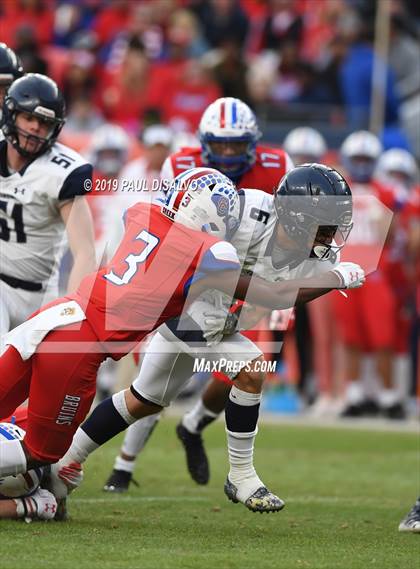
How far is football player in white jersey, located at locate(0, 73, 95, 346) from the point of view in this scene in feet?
20.1

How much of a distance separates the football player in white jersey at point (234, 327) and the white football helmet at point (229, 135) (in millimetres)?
1128

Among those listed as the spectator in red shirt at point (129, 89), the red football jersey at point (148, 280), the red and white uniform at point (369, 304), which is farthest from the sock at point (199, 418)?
the spectator in red shirt at point (129, 89)

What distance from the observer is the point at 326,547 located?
504cm

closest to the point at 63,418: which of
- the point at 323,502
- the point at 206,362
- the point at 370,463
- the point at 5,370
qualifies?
the point at 5,370

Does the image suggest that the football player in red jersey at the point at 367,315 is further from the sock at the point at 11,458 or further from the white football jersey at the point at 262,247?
the sock at the point at 11,458

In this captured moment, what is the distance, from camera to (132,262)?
17.1 feet

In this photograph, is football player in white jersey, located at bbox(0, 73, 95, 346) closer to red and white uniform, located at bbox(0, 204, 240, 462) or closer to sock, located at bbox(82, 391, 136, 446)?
sock, located at bbox(82, 391, 136, 446)

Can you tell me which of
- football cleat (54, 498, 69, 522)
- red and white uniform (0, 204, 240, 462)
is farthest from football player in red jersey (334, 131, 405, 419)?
red and white uniform (0, 204, 240, 462)

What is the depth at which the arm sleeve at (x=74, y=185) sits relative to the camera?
244 inches

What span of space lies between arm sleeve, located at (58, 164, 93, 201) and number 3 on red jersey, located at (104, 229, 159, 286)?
3.49ft

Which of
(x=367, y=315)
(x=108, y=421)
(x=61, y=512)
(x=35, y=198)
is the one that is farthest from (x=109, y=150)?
(x=61, y=512)

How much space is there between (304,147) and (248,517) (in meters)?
5.42

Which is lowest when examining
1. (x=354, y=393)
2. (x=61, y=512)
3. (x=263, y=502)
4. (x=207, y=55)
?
(x=354, y=393)

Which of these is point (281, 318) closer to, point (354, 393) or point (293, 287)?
point (293, 287)
